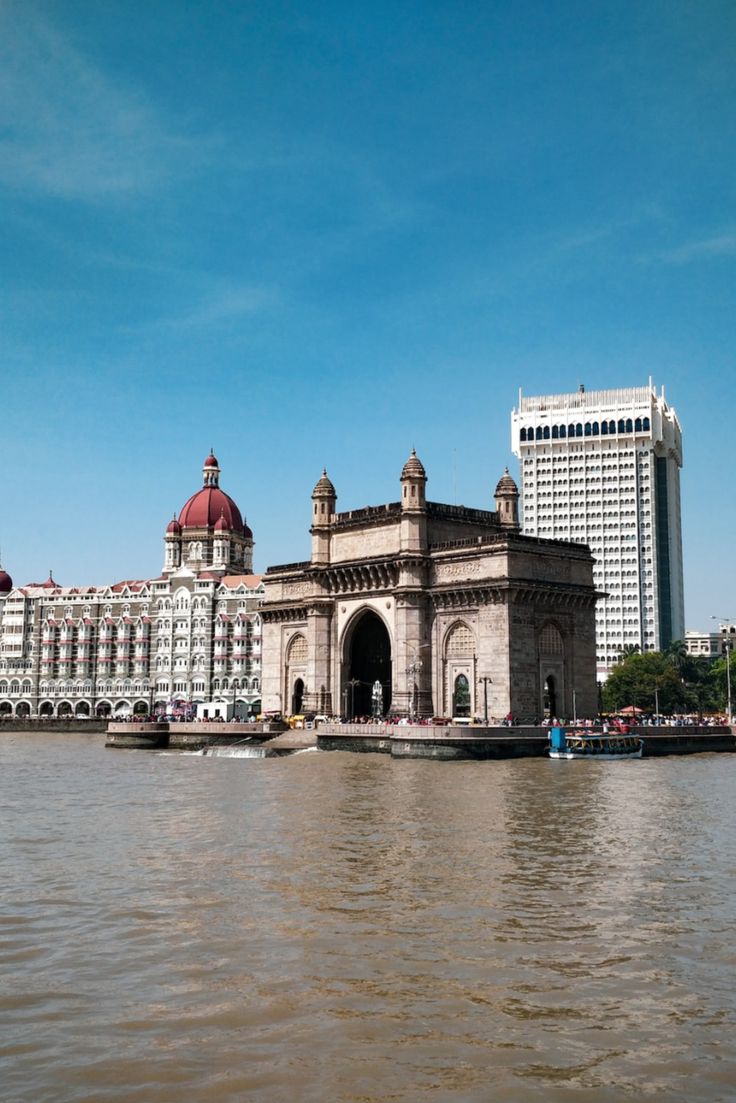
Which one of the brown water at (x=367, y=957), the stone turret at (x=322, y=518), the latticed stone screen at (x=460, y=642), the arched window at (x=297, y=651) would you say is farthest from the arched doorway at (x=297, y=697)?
the brown water at (x=367, y=957)

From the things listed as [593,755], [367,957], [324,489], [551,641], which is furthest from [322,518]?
[367,957]

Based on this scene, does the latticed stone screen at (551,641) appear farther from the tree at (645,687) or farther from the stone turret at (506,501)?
the tree at (645,687)

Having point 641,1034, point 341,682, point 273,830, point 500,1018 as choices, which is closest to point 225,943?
point 500,1018

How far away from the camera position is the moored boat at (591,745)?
5819 cm

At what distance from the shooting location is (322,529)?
81.2 metres

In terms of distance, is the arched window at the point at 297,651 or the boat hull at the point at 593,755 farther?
the arched window at the point at 297,651

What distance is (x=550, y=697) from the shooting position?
70.2m

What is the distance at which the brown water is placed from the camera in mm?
11539

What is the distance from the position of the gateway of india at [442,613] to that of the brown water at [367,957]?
113 feet

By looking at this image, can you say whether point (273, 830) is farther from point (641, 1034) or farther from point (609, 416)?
point (609, 416)

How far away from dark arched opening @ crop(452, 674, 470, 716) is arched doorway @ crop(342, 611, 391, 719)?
5.43 metres

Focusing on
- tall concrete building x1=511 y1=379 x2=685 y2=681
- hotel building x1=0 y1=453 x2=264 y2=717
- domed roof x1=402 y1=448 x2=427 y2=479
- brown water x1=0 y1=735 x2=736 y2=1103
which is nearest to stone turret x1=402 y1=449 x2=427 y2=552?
domed roof x1=402 y1=448 x2=427 y2=479

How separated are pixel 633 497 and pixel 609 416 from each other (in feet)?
37.3

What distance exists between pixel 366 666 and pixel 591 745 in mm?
26641
